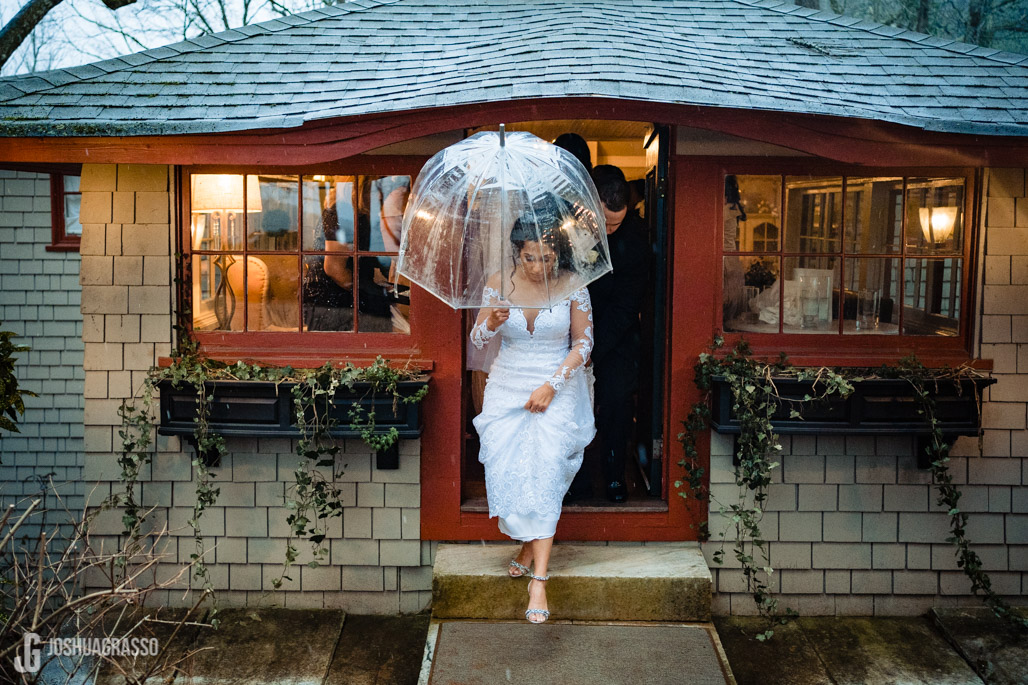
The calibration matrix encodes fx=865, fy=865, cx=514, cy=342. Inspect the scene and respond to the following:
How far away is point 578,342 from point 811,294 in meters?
1.46

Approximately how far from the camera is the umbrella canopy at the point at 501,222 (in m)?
3.71

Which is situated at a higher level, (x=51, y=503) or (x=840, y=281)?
(x=840, y=281)

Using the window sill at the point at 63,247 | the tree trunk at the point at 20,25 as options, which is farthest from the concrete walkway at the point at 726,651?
the tree trunk at the point at 20,25

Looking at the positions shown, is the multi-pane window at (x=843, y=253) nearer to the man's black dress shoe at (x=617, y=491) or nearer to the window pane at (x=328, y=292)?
the man's black dress shoe at (x=617, y=491)

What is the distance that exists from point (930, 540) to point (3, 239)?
7495mm

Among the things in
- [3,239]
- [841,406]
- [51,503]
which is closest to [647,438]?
[841,406]

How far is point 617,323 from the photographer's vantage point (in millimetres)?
4836

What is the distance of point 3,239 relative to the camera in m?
7.47

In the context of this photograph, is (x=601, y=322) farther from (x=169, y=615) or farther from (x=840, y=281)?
(x=169, y=615)

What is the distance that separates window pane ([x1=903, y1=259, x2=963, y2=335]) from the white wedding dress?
74.5 inches

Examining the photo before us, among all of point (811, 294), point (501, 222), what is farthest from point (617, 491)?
point (501, 222)

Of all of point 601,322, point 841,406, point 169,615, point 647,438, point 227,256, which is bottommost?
point 169,615

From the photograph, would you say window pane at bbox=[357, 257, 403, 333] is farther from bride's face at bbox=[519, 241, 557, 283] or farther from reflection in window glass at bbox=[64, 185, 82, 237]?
reflection in window glass at bbox=[64, 185, 82, 237]

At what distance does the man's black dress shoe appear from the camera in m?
4.90
